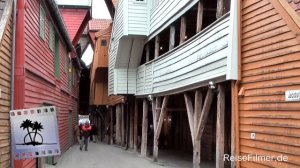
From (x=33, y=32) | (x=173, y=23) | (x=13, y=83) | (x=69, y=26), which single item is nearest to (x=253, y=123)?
(x=13, y=83)

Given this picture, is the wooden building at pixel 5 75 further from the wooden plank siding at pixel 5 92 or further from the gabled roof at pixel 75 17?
the gabled roof at pixel 75 17

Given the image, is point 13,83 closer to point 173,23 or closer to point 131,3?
point 173,23

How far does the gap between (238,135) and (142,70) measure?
10.9 m

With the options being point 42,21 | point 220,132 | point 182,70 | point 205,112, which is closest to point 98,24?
point 42,21

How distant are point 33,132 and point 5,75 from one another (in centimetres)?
205

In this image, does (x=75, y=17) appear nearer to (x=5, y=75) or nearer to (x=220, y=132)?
(x=220, y=132)

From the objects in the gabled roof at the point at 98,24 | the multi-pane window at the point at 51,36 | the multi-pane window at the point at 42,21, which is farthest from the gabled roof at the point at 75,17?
the gabled roof at the point at 98,24

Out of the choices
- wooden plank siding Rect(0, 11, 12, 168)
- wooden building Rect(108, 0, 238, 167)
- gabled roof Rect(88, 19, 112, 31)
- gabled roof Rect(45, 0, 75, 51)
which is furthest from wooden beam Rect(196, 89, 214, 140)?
gabled roof Rect(88, 19, 112, 31)

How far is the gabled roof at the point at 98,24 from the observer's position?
125 feet

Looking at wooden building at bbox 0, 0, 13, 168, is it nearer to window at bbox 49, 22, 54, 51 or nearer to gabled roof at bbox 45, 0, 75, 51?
gabled roof at bbox 45, 0, 75, 51

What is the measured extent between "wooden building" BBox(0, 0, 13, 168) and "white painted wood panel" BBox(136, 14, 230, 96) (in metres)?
4.40

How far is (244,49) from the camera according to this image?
28.5 feet

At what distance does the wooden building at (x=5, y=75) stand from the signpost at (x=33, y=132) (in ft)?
4.16

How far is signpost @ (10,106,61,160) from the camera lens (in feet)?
22.1
